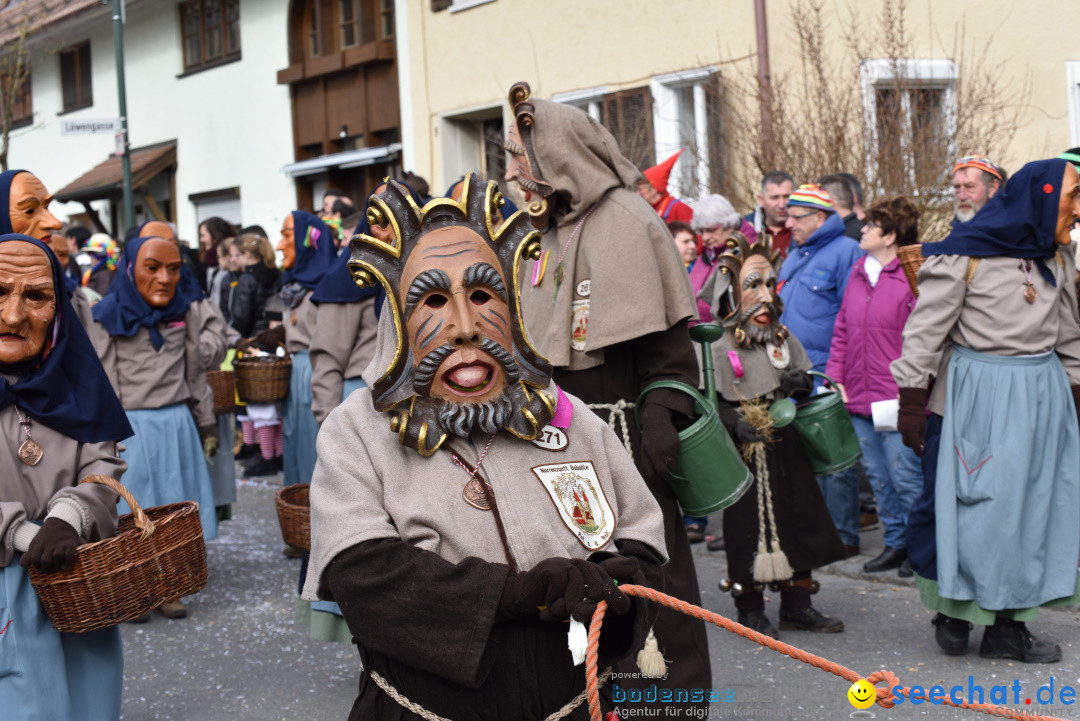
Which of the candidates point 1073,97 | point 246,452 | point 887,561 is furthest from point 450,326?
point 1073,97

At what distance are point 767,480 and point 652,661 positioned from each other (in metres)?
2.03

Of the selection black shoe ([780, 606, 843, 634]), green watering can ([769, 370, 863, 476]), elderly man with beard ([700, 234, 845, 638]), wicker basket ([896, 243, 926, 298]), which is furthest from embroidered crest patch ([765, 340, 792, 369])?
black shoe ([780, 606, 843, 634])

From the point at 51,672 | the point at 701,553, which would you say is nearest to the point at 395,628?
the point at 51,672

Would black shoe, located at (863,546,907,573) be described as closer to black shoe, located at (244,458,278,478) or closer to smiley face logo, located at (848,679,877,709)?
smiley face logo, located at (848,679,877,709)

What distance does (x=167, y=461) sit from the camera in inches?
266

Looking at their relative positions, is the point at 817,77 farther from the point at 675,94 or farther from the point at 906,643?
the point at 906,643

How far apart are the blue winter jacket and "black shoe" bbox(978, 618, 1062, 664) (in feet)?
7.76

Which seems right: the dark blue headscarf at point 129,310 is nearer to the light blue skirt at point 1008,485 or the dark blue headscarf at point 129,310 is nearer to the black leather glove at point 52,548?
the black leather glove at point 52,548

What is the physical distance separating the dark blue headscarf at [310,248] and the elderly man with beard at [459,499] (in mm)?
5347

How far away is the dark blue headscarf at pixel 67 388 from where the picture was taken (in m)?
3.64

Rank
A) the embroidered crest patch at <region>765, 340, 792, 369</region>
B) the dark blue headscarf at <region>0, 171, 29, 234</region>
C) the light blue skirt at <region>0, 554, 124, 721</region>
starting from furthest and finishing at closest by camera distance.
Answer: the embroidered crest patch at <region>765, 340, 792, 369</region>, the dark blue headscarf at <region>0, 171, 29, 234</region>, the light blue skirt at <region>0, 554, 124, 721</region>

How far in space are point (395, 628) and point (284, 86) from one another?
1838 centimetres

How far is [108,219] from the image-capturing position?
25.3 metres

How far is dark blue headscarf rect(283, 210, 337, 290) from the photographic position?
26.3 feet
